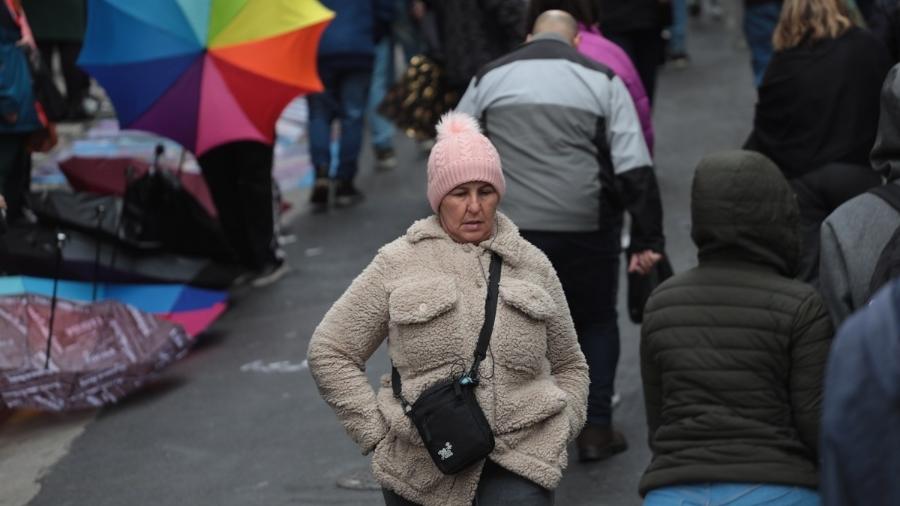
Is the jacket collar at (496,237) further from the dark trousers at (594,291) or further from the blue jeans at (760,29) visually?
the blue jeans at (760,29)

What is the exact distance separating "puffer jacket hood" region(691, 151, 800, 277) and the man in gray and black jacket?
1934 millimetres

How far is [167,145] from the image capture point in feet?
43.3

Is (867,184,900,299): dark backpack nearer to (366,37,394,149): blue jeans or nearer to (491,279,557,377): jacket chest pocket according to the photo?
(491,279,557,377): jacket chest pocket

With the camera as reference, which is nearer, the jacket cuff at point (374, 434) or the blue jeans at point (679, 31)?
the jacket cuff at point (374, 434)

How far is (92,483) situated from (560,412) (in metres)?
3.09

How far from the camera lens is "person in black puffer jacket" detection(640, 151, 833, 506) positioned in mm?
4059

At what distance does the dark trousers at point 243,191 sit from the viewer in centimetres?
962

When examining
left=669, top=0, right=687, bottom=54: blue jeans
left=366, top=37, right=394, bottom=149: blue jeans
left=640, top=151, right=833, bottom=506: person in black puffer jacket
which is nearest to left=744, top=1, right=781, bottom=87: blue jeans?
left=366, top=37, right=394, bottom=149: blue jeans

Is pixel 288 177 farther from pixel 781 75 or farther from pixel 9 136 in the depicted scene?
pixel 781 75

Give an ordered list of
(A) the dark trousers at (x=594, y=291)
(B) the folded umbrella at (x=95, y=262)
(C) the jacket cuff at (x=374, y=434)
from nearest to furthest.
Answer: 1. (C) the jacket cuff at (x=374, y=434)
2. (A) the dark trousers at (x=594, y=291)
3. (B) the folded umbrella at (x=95, y=262)

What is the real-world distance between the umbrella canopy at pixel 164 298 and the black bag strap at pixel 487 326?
426 cm

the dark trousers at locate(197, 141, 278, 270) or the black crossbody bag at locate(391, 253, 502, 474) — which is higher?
the black crossbody bag at locate(391, 253, 502, 474)

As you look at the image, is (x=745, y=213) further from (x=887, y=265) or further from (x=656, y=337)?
(x=887, y=265)

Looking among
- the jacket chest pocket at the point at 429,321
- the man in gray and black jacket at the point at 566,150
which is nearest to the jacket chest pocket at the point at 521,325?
the jacket chest pocket at the point at 429,321
